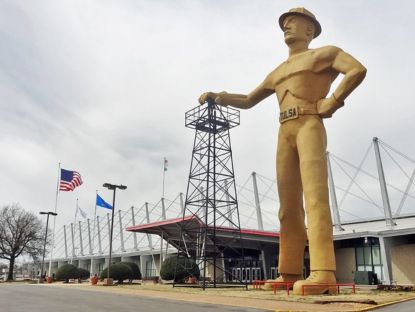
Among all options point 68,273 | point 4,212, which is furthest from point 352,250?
point 4,212

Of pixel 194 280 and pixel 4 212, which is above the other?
pixel 4 212

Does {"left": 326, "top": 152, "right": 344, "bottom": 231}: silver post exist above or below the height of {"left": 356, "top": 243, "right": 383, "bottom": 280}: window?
above

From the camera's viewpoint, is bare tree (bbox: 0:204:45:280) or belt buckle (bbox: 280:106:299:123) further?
bare tree (bbox: 0:204:45:280)

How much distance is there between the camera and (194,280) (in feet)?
130

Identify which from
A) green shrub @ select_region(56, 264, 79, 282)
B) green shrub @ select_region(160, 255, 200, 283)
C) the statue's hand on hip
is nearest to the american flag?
green shrub @ select_region(160, 255, 200, 283)

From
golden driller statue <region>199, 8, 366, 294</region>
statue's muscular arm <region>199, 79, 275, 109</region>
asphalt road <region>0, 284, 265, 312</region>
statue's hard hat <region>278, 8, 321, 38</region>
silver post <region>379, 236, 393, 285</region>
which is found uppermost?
statue's hard hat <region>278, 8, 321, 38</region>

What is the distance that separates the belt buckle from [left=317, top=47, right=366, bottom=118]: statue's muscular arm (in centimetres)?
117

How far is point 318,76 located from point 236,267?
3884 centimetres

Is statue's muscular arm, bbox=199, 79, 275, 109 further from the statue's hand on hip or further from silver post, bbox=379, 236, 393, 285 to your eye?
silver post, bbox=379, 236, 393, 285

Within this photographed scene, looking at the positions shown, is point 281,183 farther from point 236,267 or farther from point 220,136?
point 236,267

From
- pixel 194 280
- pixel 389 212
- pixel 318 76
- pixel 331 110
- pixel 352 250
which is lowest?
pixel 194 280

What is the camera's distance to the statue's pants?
21.8m

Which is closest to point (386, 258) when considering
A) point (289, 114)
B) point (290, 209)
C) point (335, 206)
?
point (335, 206)

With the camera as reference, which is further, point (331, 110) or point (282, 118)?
point (282, 118)
